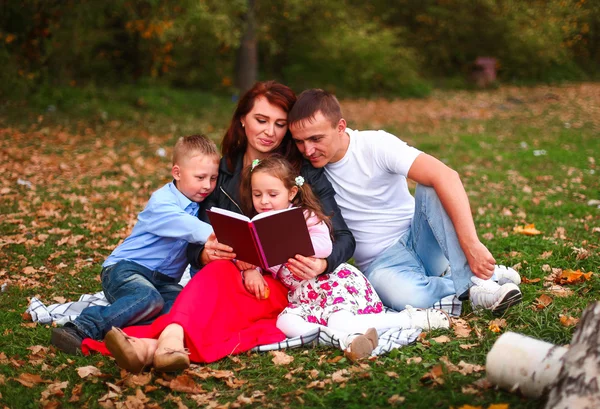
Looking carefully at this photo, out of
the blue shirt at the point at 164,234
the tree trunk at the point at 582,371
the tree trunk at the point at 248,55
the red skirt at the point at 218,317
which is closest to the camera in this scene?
the tree trunk at the point at 582,371

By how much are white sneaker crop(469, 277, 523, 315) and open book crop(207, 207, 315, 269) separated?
4.04 ft

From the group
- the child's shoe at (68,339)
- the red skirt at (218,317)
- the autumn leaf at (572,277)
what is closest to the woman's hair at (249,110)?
the red skirt at (218,317)

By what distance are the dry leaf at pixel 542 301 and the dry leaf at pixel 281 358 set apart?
177cm

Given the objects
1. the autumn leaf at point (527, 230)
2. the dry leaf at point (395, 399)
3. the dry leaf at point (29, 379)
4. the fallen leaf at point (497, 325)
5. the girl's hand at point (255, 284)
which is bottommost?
the dry leaf at point (29, 379)

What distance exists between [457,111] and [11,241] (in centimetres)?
1524

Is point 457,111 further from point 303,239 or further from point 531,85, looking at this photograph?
point 303,239

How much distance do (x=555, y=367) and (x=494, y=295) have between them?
1.31 meters

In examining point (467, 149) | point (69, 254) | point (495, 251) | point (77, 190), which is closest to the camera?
point (495, 251)

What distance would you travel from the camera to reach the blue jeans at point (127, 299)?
4246mm

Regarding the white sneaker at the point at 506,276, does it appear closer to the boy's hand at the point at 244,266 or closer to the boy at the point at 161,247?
the boy's hand at the point at 244,266

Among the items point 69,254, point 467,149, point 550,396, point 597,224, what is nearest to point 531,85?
point 467,149

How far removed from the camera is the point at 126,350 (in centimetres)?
359

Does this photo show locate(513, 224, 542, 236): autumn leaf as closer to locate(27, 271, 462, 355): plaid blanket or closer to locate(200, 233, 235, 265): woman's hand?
locate(27, 271, 462, 355): plaid blanket

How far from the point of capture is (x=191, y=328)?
390 cm
